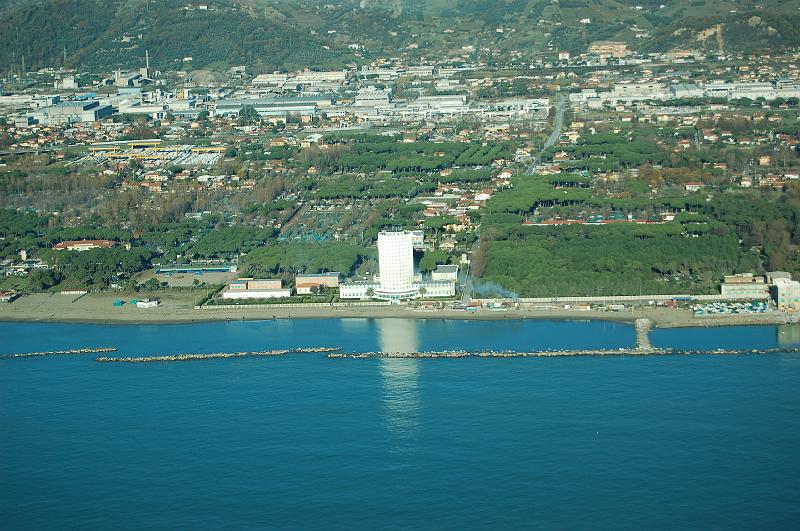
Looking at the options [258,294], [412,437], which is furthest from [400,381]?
[258,294]

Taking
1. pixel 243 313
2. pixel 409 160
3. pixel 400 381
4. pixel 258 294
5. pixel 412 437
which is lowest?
pixel 412 437

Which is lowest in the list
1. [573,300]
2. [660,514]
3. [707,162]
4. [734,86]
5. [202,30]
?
[660,514]

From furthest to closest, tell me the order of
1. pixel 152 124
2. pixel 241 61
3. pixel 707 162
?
pixel 241 61
pixel 152 124
pixel 707 162

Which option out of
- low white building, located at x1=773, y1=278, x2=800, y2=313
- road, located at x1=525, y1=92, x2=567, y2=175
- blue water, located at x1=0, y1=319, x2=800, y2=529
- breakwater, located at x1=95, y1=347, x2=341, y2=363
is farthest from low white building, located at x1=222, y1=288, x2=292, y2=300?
road, located at x1=525, y1=92, x2=567, y2=175

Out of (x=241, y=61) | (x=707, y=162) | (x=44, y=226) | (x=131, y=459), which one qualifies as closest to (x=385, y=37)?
(x=241, y=61)

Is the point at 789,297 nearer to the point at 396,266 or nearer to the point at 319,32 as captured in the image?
the point at 396,266

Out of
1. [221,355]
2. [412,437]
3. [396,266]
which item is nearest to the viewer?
[412,437]

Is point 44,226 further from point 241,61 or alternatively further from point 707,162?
point 241,61
